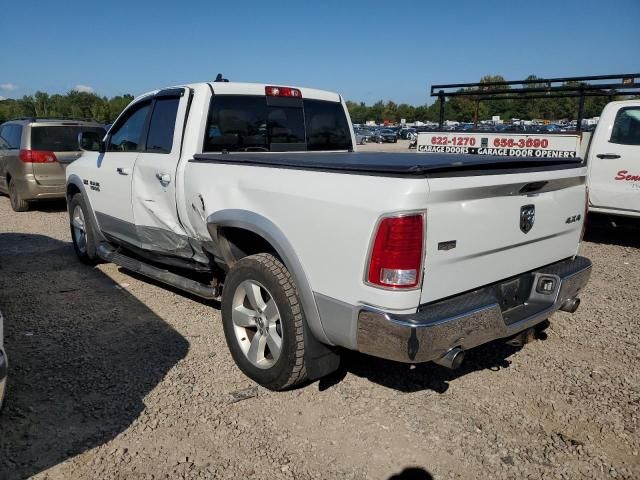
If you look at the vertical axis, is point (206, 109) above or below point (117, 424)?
above

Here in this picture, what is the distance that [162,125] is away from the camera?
4500mm

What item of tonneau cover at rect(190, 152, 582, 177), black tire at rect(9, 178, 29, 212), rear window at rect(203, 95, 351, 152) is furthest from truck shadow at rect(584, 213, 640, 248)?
black tire at rect(9, 178, 29, 212)

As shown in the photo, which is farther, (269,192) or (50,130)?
(50,130)

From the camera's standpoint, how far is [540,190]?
10.6ft

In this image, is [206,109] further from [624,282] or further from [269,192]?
[624,282]

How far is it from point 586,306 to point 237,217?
3569 millimetres

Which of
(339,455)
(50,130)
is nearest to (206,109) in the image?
(339,455)

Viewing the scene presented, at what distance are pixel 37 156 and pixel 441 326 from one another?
9.12 meters

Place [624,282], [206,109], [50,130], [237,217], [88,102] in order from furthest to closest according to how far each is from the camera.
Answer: [88,102] < [50,130] < [624,282] < [206,109] < [237,217]

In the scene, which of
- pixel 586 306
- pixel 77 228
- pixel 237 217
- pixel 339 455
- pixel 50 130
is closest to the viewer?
pixel 339 455

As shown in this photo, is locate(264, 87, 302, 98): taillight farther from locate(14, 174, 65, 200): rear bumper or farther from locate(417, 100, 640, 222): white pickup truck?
locate(14, 174, 65, 200): rear bumper

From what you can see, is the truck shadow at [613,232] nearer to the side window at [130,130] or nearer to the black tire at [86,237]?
the side window at [130,130]

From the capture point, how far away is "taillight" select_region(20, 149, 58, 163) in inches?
376

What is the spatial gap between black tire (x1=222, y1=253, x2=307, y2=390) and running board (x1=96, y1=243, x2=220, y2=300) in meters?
0.63
